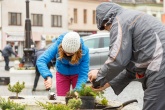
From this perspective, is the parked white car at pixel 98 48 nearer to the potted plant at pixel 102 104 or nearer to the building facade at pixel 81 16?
the potted plant at pixel 102 104

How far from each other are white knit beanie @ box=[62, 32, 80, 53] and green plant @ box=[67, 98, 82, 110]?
931 millimetres

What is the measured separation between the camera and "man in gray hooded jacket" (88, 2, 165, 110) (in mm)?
4262

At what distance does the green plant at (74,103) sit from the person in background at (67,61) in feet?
2.39

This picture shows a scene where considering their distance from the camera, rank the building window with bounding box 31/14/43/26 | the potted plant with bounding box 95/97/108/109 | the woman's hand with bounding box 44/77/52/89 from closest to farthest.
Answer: the potted plant with bounding box 95/97/108/109 → the woman's hand with bounding box 44/77/52/89 → the building window with bounding box 31/14/43/26

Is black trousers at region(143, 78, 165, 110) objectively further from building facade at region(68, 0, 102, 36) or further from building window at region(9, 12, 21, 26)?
building facade at region(68, 0, 102, 36)

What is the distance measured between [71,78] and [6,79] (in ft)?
34.2

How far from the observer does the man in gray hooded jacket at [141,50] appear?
4.26m

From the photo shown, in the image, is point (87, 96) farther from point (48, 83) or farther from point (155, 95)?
point (155, 95)

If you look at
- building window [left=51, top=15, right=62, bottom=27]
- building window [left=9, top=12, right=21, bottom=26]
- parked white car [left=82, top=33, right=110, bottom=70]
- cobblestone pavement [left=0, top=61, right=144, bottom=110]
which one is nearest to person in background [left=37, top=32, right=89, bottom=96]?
cobblestone pavement [left=0, top=61, right=144, bottom=110]

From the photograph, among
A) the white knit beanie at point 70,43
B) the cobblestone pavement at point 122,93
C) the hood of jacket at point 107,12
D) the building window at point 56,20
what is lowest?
the building window at point 56,20

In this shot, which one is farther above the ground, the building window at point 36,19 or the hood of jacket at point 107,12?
the hood of jacket at point 107,12

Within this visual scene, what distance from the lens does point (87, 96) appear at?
566 cm

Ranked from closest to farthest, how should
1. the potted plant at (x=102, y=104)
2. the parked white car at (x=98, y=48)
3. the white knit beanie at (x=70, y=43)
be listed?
the potted plant at (x=102, y=104)
the white knit beanie at (x=70, y=43)
the parked white car at (x=98, y=48)

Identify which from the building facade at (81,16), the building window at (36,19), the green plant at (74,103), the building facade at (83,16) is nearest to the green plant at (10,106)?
the green plant at (74,103)
